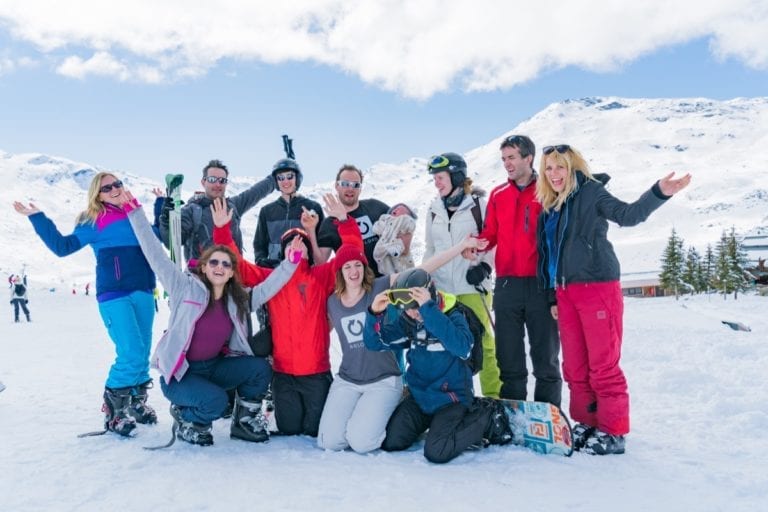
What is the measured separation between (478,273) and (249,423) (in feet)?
8.54

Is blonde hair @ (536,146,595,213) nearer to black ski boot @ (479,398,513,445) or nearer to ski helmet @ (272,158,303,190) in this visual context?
black ski boot @ (479,398,513,445)

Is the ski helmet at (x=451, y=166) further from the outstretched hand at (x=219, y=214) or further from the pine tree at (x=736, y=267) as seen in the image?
the pine tree at (x=736, y=267)

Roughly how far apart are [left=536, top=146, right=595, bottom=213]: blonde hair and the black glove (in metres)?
0.89

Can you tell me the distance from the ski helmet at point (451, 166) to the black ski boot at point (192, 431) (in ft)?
10.8

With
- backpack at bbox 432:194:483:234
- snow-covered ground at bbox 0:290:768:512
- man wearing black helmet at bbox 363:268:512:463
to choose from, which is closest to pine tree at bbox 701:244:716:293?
snow-covered ground at bbox 0:290:768:512

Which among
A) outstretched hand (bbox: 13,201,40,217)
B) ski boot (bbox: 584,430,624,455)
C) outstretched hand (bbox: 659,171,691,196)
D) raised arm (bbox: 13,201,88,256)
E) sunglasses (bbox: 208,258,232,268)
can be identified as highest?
outstretched hand (bbox: 659,171,691,196)

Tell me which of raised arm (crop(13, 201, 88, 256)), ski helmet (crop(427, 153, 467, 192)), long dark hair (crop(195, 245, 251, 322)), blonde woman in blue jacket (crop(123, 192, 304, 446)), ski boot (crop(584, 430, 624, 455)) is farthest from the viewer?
ski helmet (crop(427, 153, 467, 192))

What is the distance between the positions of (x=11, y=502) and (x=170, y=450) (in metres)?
1.20

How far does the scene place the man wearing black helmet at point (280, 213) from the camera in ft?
20.3

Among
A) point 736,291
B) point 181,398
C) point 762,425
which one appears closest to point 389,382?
point 181,398

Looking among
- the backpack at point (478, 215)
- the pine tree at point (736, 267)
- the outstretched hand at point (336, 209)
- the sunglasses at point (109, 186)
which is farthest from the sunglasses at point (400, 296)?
the pine tree at point (736, 267)

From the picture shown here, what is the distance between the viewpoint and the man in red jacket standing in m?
5.03

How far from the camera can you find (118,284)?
526cm

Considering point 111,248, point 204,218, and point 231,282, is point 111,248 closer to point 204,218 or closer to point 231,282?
point 204,218
